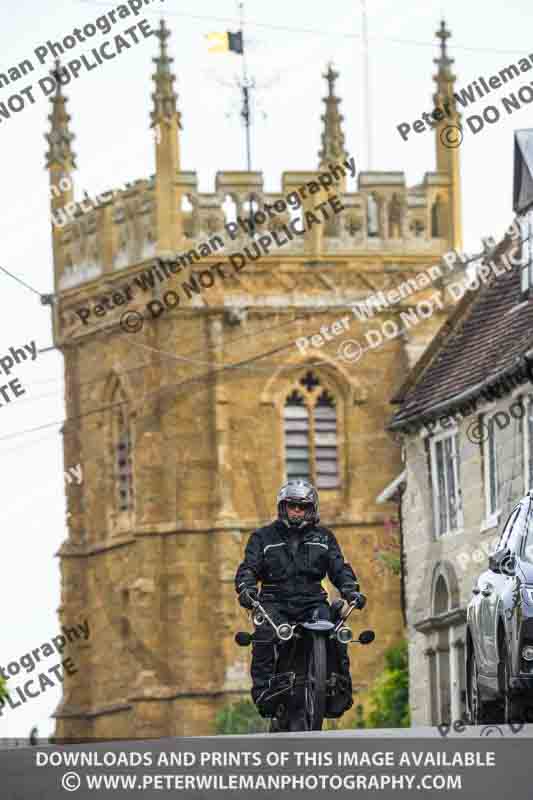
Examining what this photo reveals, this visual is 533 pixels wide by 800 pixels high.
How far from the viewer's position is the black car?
19.4 metres

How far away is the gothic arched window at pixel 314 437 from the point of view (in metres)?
81.2

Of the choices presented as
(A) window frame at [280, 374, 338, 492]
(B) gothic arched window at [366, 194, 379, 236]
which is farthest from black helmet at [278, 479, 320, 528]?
(B) gothic arched window at [366, 194, 379, 236]

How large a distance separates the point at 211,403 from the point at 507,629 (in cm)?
6036

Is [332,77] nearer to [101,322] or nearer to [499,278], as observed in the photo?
[101,322]

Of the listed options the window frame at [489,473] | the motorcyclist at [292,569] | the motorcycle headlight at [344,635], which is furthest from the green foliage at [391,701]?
the motorcycle headlight at [344,635]

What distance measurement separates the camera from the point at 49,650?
4541cm

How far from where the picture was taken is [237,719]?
76312mm

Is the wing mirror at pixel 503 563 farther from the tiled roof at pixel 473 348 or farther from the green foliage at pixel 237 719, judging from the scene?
the green foliage at pixel 237 719

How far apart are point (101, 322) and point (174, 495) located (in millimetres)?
4757

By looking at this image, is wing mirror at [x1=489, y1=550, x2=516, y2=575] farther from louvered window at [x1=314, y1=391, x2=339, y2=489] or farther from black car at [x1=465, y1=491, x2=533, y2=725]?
louvered window at [x1=314, y1=391, x2=339, y2=489]

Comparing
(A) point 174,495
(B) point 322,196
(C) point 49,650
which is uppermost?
(B) point 322,196

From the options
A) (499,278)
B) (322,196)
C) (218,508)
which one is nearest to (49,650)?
(499,278)

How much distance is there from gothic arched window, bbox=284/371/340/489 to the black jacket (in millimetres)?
61344

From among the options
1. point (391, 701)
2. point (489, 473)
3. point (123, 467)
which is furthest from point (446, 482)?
point (123, 467)
